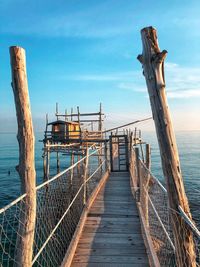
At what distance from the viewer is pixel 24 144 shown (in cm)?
293

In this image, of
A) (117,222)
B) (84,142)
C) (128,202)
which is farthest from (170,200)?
(84,142)

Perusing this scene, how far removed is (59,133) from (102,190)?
569 inches

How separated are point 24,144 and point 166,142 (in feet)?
5.41

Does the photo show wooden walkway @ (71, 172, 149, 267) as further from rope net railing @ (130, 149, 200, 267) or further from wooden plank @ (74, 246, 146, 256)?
rope net railing @ (130, 149, 200, 267)

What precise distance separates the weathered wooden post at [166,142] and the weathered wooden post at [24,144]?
4.77 feet

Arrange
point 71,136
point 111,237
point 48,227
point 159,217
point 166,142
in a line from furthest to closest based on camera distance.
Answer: point 71,136 → point 48,227 → point 159,217 → point 111,237 → point 166,142

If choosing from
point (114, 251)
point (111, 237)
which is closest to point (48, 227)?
point (111, 237)

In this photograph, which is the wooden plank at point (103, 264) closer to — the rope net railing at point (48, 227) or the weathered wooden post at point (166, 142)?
the rope net railing at point (48, 227)

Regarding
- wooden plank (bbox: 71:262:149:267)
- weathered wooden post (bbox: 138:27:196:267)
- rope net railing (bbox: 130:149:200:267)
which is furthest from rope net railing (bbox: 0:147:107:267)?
weathered wooden post (bbox: 138:27:196:267)

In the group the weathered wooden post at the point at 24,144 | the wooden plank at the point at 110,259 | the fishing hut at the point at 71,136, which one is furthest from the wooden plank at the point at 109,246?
the fishing hut at the point at 71,136

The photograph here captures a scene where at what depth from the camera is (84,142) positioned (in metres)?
20.0

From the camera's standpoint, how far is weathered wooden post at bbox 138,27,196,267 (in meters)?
2.56

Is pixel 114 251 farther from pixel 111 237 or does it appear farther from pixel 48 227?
pixel 48 227

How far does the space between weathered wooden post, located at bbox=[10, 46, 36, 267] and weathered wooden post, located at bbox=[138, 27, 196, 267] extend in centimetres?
145
